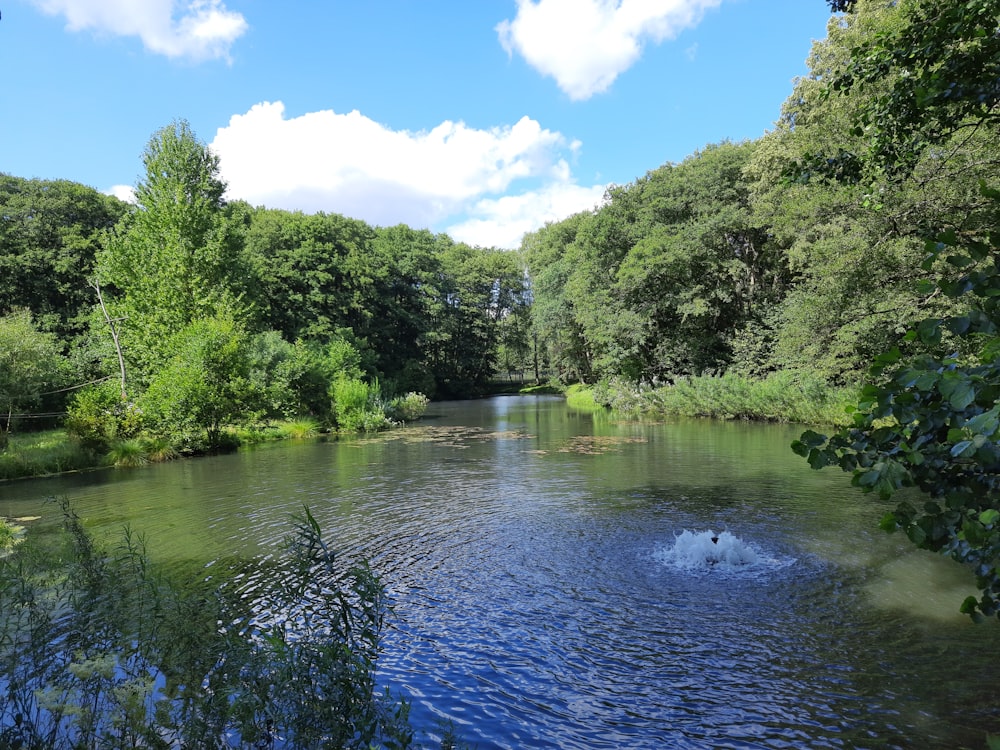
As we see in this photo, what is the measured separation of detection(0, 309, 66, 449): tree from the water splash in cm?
2131

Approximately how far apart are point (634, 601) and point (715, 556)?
6.26 ft

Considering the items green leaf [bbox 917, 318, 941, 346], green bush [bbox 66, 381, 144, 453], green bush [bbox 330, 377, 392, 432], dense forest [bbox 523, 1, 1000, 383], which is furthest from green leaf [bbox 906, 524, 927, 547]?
green bush [bbox 330, 377, 392, 432]

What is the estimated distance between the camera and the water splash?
841 cm

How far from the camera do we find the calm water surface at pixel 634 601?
4938mm

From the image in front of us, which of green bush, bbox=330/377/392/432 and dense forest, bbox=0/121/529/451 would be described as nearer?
dense forest, bbox=0/121/529/451

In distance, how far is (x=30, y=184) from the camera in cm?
3719

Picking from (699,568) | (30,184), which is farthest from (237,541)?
(30,184)

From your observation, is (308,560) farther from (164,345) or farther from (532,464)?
(164,345)

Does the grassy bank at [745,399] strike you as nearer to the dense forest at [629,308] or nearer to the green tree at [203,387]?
the dense forest at [629,308]

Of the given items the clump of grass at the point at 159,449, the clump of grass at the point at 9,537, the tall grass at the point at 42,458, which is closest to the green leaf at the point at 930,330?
the clump of grass at the point at 9,537

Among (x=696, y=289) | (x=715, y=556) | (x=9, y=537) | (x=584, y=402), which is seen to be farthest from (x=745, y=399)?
(x=9, y=537)

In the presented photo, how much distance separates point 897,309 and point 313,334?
128 feet

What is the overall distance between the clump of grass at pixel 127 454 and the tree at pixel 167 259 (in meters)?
5.23

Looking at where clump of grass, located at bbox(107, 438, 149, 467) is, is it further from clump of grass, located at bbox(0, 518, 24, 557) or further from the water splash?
the water splash
